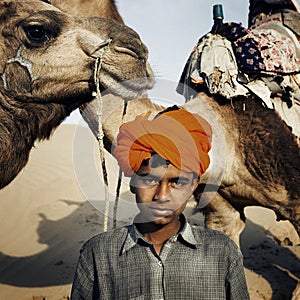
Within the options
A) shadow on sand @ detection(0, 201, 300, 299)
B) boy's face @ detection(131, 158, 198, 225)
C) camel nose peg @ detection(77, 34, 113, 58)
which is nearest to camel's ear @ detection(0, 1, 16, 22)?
camel nose peg @ detection(77, 34, 113, 58)

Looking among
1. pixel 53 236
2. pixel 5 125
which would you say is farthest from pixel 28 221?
pixel 5 125

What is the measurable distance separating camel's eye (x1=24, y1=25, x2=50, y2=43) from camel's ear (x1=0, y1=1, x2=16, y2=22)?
14 centimetres

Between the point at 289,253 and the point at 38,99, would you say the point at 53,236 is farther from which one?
the point at 38,99

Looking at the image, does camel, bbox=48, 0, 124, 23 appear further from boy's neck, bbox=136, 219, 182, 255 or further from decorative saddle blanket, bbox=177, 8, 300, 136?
boy's neck, bbox=136, 219, 182, 255

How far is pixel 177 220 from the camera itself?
4.98 feet

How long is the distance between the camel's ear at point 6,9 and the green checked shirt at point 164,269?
1.27 meters

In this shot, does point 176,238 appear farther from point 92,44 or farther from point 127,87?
point 92,44

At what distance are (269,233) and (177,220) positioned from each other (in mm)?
4796

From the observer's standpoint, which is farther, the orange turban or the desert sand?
the desert sand

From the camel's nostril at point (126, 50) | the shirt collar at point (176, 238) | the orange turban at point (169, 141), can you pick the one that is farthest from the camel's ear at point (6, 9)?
the shirt collar at point (176, 238)

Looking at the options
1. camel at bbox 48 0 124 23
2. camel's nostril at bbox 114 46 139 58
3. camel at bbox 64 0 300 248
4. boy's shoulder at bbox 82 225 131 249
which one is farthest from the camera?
camel at bbox 48 0 124 23

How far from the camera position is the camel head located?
6.82 ft

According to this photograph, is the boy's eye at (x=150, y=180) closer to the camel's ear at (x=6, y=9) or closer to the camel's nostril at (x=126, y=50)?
the camel's nostril at (x=126, y=50)

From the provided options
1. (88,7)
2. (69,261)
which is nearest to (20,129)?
(88,7)
